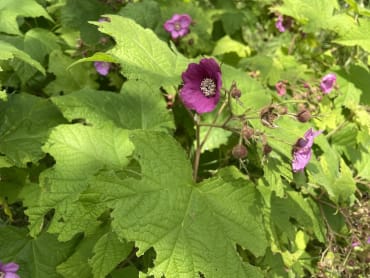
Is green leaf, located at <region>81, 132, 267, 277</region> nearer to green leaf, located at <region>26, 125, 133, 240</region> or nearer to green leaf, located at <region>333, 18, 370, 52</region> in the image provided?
green leaf, located at <region>26, 125, 133, 240</region>

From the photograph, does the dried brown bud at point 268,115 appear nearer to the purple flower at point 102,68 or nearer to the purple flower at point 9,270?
the purple flower at point 9,270

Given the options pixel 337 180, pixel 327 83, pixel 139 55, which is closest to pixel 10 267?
pixel 139 55

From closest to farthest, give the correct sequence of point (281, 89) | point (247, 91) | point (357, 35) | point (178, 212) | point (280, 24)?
point (178, 212) < point (247, 91) < point (357, 35) < point (281, 89) < point (280, 24)

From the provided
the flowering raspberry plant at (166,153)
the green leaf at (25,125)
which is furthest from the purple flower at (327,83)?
the green leaf at (25,125)

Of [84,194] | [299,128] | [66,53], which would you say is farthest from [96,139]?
[66,53]

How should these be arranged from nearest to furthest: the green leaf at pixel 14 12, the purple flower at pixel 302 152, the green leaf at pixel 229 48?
the purple flower at pixel 302 152 → the green leaf at pixel 14 12 → the green leaf at pixel 229 48

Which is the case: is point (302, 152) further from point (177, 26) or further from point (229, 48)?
point (229, 48)

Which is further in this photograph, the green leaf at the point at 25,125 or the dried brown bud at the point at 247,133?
the green leaf at the point at 25,125
